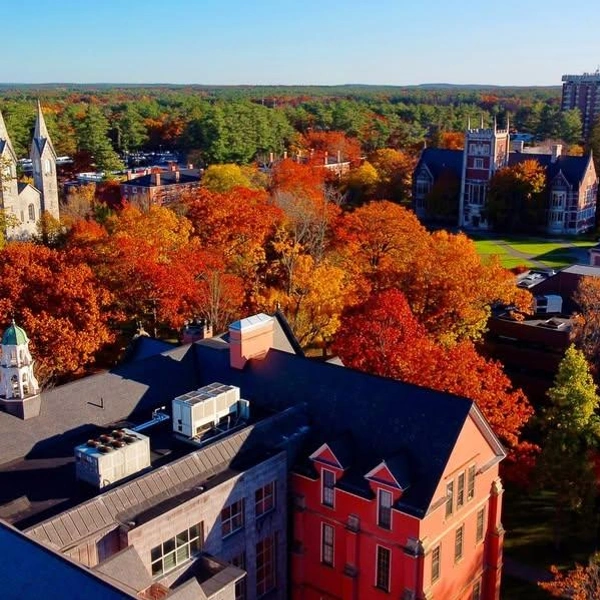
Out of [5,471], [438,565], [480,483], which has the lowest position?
[438,565]

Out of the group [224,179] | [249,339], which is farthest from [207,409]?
[224,179]

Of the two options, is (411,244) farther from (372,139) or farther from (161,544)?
(372,139)

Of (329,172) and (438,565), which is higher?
(329,172)

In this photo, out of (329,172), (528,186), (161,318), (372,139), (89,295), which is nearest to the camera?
(89,295)

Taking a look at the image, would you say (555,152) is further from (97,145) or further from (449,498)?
(449,498)

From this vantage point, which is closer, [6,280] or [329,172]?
[6,280]

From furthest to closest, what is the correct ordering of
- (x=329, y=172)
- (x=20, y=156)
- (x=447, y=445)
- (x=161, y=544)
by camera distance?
(x=20, y=156) → (x=329, y=172) → (x=447, y=445) → (x=161, y=544)

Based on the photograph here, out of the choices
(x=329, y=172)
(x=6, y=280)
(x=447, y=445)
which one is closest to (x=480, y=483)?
(x=447, y=445)
